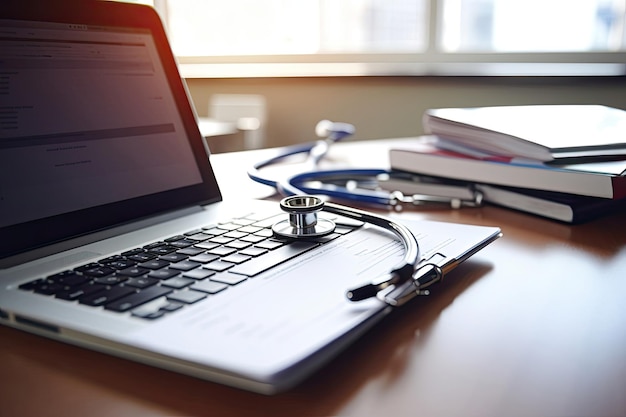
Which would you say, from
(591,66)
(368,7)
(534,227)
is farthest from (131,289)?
(368,7)

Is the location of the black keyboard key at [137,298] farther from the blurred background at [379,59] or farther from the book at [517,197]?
the blurred background at [379,59]

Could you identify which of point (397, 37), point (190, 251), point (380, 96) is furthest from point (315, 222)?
point (397, 37)

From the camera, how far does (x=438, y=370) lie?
0.36m

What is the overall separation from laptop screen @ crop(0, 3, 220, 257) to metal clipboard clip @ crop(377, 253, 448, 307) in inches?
11.3

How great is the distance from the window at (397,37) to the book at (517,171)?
1.64m

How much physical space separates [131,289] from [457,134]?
57 centimetres

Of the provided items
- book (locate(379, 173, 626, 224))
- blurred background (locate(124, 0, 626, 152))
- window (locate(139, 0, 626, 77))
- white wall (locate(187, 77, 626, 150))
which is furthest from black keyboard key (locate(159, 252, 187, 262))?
window (locate(139, 0, 626, 77))

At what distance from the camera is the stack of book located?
2.28 feet

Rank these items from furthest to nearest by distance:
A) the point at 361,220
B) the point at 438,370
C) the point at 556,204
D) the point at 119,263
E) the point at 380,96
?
the point at 380,96
the point at 556,204
the point at 361,220
the point at 119,263
the point at 438,370

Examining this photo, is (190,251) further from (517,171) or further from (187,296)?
(517,171)

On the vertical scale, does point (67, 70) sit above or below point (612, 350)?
above

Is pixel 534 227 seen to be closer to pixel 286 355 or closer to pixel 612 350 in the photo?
pixel 612 350

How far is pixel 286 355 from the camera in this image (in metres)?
0.31

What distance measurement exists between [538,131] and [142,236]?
519 millimetres
